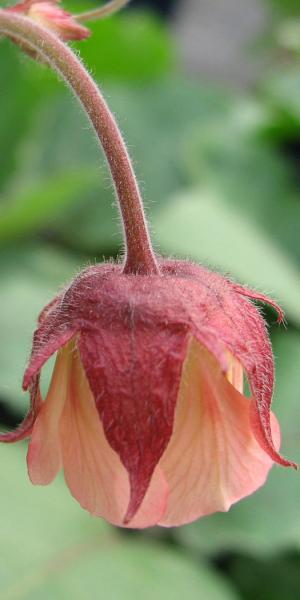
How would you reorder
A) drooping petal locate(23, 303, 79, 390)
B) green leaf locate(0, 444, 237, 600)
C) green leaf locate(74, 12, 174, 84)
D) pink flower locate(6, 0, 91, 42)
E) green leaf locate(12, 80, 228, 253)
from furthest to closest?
green leaf locate(74, 12, 174, 84), green leaf locate(12, 80, 228, 253), green leaf locate(0, 444, 237, 600), pink flower locate(6, 0, 91, 42), drooping petal locate(23, 303, 79, 390)

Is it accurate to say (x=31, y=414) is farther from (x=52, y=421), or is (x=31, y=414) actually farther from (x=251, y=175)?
(x=251, y=175)

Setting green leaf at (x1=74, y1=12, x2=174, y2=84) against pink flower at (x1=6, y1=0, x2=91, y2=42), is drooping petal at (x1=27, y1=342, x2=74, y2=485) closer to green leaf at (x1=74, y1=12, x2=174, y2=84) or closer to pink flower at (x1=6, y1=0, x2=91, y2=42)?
pink flower at (x1=6, y1=0, x2=91, y2=42)

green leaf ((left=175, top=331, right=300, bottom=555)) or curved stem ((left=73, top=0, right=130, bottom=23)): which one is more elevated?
curved stem ((left=73, top=0, right=130, bottom=23))

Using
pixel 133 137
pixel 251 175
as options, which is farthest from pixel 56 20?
pixel 133 137

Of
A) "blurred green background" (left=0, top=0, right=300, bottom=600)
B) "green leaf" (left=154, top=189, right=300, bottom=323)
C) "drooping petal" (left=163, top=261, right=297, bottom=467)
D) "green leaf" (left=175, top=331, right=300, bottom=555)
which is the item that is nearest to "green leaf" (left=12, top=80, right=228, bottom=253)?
"blurred green background" (left=0, top=0, right=300, bottom=600)

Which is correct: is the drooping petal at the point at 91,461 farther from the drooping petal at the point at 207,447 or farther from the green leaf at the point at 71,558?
the green leaf at the point at 71,558

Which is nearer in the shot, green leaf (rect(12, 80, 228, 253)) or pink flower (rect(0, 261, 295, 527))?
pink flower (rect(0, 261, 295, 527))
